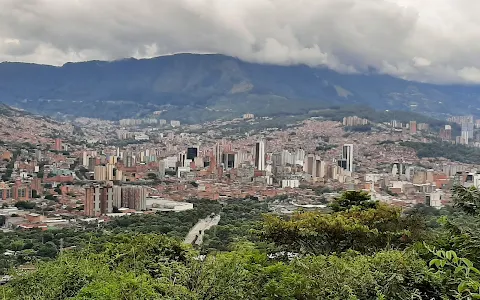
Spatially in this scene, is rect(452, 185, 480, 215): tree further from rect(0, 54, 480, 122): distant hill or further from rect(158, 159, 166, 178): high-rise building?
rect(0, 54, 480, 122): distant hill

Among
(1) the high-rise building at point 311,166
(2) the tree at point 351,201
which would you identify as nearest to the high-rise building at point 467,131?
(1) the high-rise building at point 311,166

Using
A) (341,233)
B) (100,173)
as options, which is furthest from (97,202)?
(341,233)

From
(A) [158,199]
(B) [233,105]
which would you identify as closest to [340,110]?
(B) [233,105]

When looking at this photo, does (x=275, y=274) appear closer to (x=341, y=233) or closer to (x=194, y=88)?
(x=341, y=233)

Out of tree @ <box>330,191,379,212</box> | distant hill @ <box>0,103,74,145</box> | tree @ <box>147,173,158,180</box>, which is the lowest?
tree @ <box>147,173,158,180</box>

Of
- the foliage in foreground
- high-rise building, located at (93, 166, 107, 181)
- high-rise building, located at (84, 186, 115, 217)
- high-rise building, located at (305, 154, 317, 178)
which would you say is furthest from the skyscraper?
the foliage in foreground

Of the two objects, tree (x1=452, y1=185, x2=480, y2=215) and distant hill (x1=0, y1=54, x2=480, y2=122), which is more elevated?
distant hill (x1=0, y1=54, x2=480, y2=122)

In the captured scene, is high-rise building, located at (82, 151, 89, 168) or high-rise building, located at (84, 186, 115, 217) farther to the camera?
high-rise building, located at (82, 151, 89, 168)

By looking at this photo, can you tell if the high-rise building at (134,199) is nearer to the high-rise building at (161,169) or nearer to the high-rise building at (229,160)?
the high-rise building at (161,169)

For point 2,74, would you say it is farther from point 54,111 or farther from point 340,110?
point 340,110
